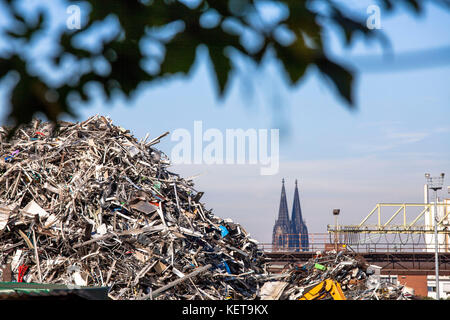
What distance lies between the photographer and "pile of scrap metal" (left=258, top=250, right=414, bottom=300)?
12672mm

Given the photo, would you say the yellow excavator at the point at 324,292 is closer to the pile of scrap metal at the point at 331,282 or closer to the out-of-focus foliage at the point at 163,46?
the pile of scrap metal at the point at 331,282

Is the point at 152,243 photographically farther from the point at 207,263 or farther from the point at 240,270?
the point at 240,270

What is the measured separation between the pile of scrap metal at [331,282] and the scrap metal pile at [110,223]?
2.46ft

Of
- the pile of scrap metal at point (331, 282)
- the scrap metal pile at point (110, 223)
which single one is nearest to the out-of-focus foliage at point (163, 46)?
the scrap metal pile at point (110, 223)

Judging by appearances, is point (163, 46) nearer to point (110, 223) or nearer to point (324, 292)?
point (110, 223)

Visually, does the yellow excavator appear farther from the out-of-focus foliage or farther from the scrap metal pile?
the out-of-focus foliage

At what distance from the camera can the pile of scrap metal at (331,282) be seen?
12.7 metres

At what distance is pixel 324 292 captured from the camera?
506 inches

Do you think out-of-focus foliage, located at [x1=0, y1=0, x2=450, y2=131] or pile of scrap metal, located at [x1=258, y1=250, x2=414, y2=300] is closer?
out-of-focus foliage, located at [x1=0, y1=0, x2=450, y2=131]

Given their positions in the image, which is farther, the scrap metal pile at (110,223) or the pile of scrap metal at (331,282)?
the pile of scrap metal at (331,282)

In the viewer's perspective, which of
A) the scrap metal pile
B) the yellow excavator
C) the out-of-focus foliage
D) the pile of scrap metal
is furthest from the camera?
the pile of scrap metal

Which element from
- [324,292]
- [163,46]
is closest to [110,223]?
[324,292]

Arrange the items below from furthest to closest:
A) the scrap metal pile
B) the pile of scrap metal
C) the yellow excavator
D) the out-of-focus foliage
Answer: the pile of scrap metal, the yellow excavator, the scrap metal pile, the out-of-focus foliage

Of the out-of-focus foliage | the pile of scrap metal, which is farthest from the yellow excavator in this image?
the out-of-focus foliage
